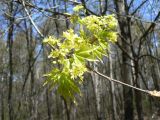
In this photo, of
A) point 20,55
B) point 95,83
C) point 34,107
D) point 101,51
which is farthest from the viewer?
point 20,55

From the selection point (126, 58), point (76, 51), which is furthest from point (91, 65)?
point (126, 58)

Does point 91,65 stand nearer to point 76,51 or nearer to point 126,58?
point 76,51

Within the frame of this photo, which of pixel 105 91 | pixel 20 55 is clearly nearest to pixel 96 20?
pixel 20 55

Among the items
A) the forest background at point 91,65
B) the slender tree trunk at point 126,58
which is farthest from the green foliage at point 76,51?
the slender tree trunk at point 126,58

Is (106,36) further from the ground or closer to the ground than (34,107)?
further from the ground

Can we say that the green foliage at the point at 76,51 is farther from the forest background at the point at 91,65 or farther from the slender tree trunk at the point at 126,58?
the slender tree trunk at the point at 126,58

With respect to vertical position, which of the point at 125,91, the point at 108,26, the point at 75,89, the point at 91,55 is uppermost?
the point at 108,26

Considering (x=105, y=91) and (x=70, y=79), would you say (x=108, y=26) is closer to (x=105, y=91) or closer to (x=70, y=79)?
(x=70, y=79)

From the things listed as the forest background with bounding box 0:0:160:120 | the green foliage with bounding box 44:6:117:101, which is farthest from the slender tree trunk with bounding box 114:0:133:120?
the green foliage with bounding box 44:6:117:101
